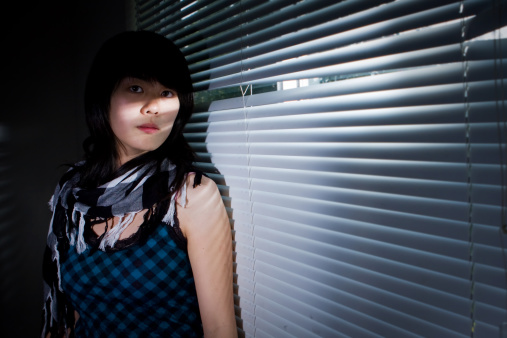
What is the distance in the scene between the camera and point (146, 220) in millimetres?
1162

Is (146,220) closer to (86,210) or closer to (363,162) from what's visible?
(86,210)

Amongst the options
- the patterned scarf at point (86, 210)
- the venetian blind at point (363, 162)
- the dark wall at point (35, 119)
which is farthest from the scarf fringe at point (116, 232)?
the dark wall at point (35, 119)

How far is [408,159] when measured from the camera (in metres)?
0.75

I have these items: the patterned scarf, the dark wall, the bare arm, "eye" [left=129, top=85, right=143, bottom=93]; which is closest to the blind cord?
the bare arm

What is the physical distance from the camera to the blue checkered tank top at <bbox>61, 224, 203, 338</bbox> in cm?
117

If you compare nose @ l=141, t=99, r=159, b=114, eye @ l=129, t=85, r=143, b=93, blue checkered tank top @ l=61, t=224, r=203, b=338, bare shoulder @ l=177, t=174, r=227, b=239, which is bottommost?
blue checkered tank top @ l=61, t=224, r=203, b=338

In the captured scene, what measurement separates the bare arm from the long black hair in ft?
0.37

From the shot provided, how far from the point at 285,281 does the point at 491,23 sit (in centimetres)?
84

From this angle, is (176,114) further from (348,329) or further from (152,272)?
(348,329)

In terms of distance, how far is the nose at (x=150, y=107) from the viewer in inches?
43.6

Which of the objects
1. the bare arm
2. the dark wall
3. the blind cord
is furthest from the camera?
the dark wall

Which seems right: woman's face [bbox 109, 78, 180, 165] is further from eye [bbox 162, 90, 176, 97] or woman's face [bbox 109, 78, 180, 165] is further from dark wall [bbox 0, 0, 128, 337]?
dark wall [bbox 0, 0, 128, 337]

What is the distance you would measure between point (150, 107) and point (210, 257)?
0.55 m

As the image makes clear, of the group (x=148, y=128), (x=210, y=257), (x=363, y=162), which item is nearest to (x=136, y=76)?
(x=148, y=128)
